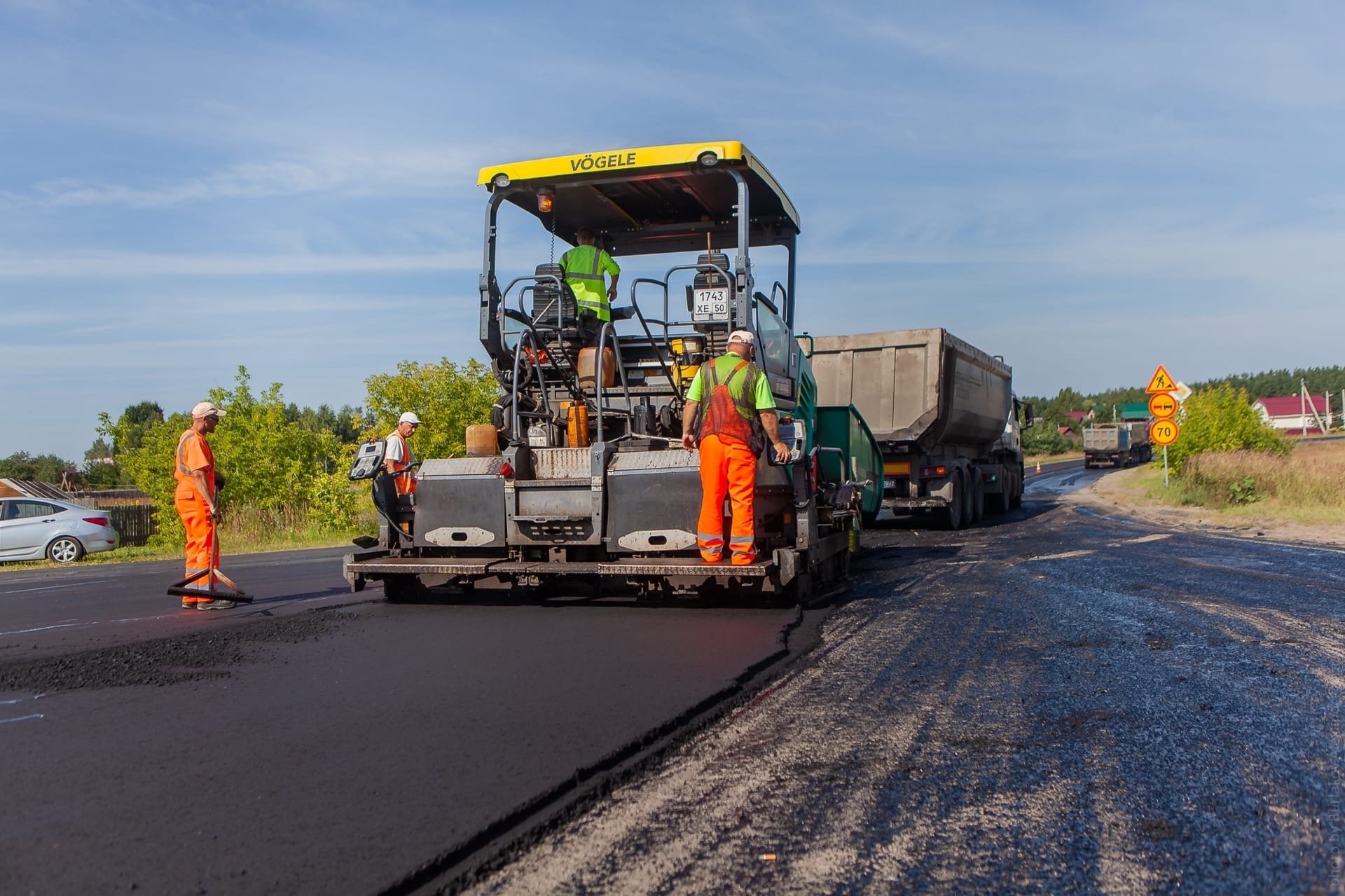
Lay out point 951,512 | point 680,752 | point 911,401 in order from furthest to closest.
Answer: point 951,512 → point 911,401 → point 680,752

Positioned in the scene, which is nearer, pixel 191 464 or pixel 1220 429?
pixel 191 464

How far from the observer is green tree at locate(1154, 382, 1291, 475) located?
2098cm

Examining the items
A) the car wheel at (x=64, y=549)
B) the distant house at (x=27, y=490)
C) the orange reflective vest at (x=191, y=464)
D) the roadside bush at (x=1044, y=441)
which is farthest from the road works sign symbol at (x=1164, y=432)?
the roadside bush at (x=1044, y=441)

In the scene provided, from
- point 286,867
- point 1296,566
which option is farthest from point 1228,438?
point 286,867

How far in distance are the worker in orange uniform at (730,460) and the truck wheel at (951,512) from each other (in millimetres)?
9542

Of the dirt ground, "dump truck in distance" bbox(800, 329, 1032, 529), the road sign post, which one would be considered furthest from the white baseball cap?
the road sign post

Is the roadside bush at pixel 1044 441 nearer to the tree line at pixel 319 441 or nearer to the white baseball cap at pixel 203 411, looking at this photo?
the tree line at pixel 319 441

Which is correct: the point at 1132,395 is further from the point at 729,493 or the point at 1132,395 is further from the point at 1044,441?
the point at 729,493

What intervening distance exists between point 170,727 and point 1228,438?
21.1 m

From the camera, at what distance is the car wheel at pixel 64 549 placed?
16.6 meters

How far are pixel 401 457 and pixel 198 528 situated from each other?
6.84 ft

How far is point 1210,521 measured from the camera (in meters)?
16.1

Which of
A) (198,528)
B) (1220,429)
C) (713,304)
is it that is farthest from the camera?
(1220,429)

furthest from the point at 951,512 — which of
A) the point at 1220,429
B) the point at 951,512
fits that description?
the point at 1220,429
